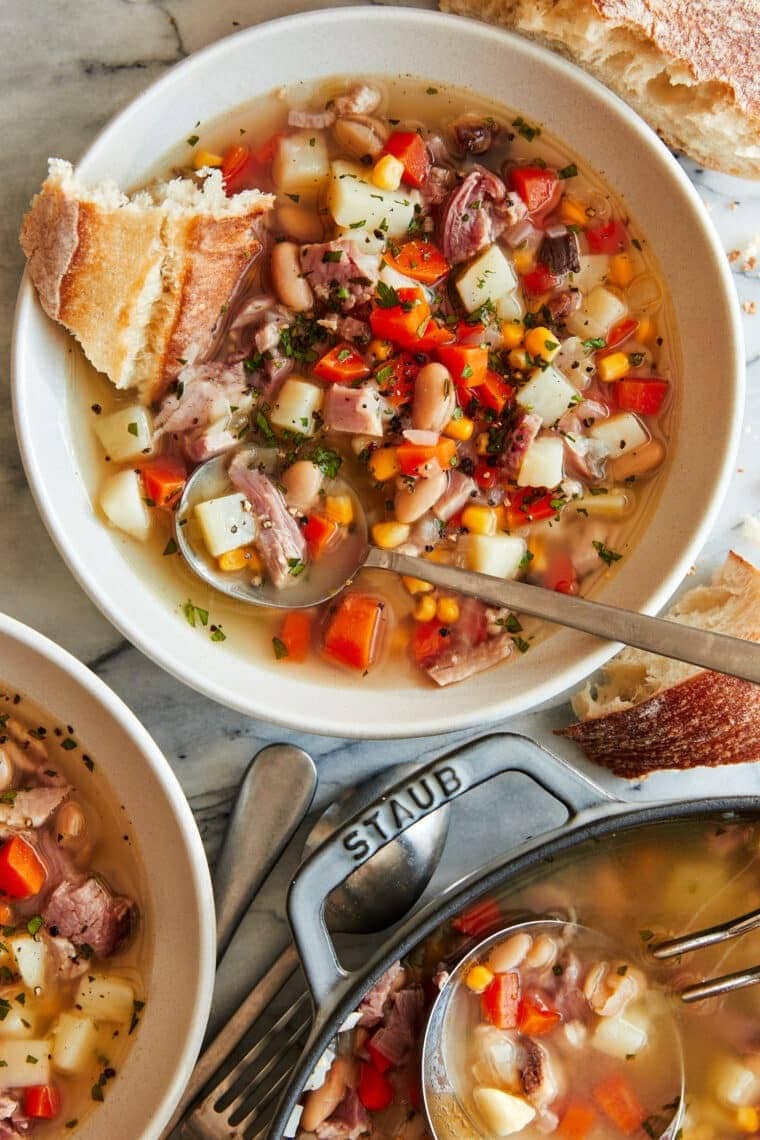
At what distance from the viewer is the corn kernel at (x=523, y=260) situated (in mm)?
2889

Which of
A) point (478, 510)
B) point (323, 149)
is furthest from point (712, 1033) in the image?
point (323, 149)

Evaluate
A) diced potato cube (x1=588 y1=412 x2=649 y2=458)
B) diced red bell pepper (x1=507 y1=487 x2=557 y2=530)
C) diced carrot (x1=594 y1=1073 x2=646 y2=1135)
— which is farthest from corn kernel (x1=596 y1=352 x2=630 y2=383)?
diced carrot (x1=594 y1=1073 x2=646 y2=1135)

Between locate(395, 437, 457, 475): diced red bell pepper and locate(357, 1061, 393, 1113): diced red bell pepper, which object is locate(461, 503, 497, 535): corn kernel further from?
locate(357, 1061, 393, 1113): diced red bell pepper

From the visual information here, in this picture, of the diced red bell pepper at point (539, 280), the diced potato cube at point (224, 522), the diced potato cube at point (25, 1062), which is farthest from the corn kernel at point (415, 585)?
the diced potato cube at point (25, 1062)

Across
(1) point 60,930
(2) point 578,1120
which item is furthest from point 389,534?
(2) point 578,1120

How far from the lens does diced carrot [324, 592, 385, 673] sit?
2840 millimetres

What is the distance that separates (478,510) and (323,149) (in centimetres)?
108

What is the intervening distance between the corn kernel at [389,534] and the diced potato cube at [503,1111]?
1.45 meters

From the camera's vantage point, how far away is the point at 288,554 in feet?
9.16

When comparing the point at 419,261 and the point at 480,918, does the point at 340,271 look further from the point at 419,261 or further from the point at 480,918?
the point at 480,918

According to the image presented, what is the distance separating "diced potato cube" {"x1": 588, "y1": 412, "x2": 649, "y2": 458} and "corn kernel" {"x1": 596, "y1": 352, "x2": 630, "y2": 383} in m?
0.11

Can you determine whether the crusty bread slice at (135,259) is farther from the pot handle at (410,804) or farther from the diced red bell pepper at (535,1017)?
the diced red bell pepper at (535,1017)

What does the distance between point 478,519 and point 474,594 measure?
27 cm

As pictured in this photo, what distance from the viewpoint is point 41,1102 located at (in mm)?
2795
